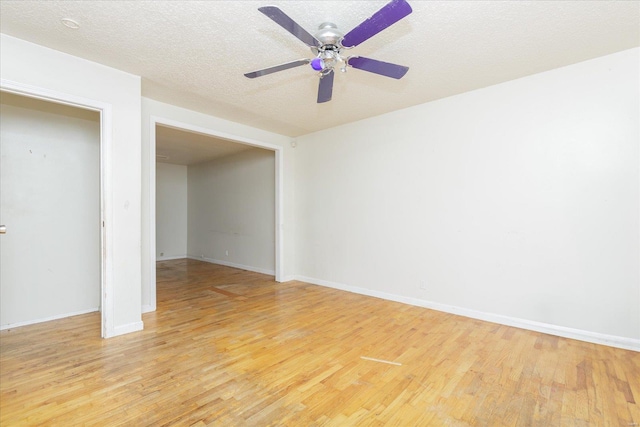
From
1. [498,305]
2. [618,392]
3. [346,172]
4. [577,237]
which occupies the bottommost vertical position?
[618,392]

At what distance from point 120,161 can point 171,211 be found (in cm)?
539

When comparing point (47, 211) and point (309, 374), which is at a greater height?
point (47, 211)

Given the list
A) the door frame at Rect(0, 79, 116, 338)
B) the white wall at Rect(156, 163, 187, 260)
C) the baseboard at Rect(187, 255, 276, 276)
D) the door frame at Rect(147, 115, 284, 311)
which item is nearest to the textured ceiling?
the door frame at Rect(147, 115, 284, 311)

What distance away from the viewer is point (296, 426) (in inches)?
67.7

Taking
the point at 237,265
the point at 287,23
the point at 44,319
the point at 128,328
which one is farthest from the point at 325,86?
the point at 237,265

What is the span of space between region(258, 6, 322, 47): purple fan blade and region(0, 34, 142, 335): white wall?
218 cm

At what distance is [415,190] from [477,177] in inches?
30.9

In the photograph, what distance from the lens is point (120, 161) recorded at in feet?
9.87

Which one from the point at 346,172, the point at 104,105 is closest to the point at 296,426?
the point at 104,105

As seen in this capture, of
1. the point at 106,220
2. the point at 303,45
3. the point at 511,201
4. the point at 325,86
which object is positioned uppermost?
the point at 303,45

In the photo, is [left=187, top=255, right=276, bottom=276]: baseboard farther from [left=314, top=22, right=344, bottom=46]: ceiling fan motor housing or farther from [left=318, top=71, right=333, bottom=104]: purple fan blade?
[left=314, top=22, right=344, bottom=46]: ceiling fan motor housing

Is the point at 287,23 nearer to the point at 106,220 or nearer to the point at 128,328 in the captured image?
the point at 106,220

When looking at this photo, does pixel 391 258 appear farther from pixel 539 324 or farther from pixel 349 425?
pixel 349 425

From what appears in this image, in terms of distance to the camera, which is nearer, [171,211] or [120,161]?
[120,161]
